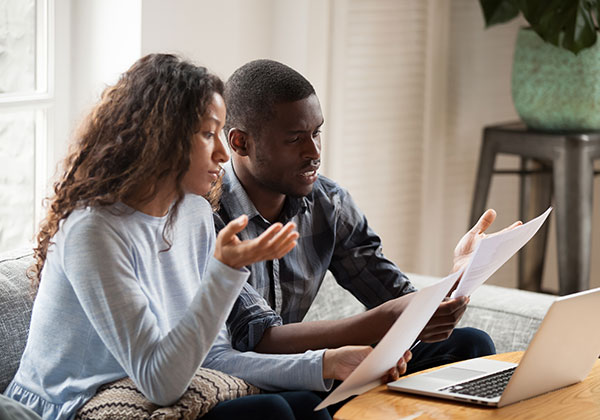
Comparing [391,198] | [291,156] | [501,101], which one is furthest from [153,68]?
[501,101]

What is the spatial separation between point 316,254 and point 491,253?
507 millimetres

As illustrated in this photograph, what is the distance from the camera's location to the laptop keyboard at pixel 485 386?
1440mm

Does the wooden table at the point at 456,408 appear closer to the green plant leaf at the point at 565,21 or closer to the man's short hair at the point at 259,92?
the man's short hair at the point at 259,92

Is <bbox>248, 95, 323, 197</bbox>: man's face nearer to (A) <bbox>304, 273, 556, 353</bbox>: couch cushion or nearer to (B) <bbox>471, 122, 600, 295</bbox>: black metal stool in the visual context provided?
(A) <bbox>304, 273, 556, 353</bbox>: couch cushion

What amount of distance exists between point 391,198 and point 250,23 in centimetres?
85

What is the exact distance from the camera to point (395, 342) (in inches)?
55.0

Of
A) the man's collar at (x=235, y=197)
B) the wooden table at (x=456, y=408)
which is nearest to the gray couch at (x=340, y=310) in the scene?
the man's collar at (x=235, y=197)

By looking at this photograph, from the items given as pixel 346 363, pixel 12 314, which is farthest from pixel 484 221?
pixel 12 314

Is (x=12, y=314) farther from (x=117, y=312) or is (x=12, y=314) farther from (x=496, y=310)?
(x=496, y=310)

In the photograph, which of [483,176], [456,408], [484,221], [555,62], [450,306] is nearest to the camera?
[456,408]

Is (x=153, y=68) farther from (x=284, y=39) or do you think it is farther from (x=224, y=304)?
(x=284, y=39)

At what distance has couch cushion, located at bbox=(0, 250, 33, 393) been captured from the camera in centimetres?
164

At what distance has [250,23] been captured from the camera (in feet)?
8.40

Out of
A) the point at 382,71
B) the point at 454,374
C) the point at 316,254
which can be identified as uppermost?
the point at 382,71
